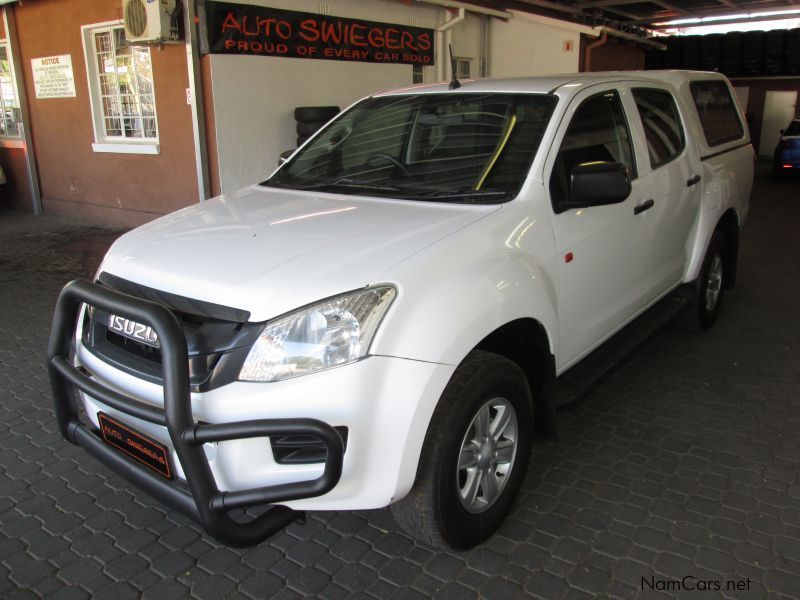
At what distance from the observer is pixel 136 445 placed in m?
2.54

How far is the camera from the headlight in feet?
7.41

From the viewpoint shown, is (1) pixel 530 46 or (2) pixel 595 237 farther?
(1) pixel 530 46

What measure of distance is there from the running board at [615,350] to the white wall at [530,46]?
8715mm

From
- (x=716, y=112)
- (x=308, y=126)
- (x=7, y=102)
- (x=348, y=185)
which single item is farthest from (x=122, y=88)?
(x=716, y=112)

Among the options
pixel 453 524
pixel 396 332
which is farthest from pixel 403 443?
pixel 453 524

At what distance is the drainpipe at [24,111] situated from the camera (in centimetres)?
1082

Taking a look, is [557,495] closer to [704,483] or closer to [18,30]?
[704,483]

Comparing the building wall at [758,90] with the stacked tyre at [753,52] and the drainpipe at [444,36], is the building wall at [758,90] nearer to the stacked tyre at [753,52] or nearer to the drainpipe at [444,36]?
the stacked tyre at [753,52]

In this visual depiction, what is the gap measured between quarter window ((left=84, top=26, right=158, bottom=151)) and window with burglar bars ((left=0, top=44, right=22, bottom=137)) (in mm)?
2329

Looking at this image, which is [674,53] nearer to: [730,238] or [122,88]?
[122,88]

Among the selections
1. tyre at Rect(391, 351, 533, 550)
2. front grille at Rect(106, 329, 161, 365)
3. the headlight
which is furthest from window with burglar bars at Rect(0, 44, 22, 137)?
tyre at Rect(391, 351, 533, 550)

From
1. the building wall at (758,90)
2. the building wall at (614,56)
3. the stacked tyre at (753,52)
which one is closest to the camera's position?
the building wall at (614,56)

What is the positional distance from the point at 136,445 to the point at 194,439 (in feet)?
1.66

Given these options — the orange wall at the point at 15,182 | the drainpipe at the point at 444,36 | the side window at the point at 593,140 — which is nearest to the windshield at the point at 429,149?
the side window at the point at 593,140
